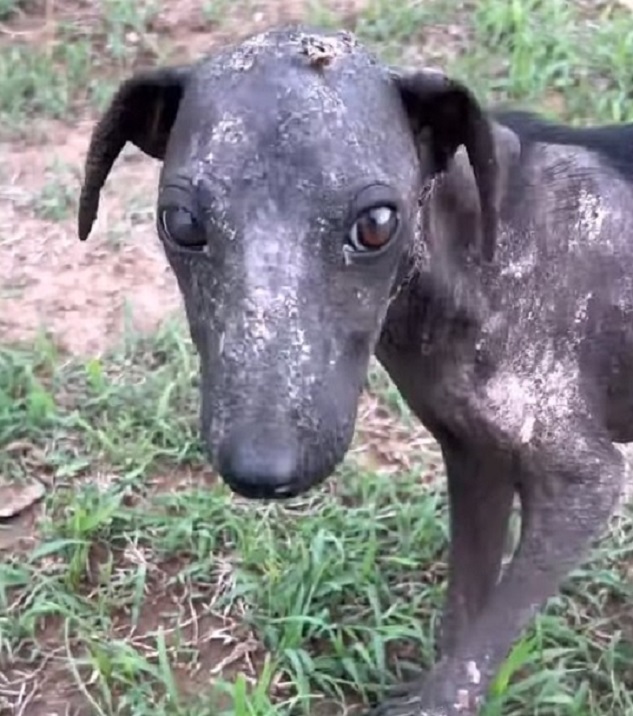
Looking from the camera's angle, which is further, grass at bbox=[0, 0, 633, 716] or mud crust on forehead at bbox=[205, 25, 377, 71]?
grass at bbox=[0, 0, 633, 716]

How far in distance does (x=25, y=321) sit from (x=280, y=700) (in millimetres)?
→ 1427

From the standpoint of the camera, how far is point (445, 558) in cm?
336

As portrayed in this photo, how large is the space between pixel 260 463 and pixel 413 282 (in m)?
0.58

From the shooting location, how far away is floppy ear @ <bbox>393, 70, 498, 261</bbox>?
2156mm

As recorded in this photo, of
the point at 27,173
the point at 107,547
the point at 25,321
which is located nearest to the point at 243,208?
the point at 107,547

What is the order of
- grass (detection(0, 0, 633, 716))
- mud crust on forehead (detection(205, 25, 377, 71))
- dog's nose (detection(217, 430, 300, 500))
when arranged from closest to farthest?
dog's nose (detection(217, 430, 300, 500))
mud crust on forehead (detection(205, 25, 377, 71))
grass (detection(0, 0, 633, 716))

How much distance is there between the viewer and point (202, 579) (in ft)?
10.9

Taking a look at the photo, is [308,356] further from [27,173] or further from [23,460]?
[27,173]

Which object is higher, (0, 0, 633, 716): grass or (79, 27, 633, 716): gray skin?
(79, 27, 633, 716): gray skin

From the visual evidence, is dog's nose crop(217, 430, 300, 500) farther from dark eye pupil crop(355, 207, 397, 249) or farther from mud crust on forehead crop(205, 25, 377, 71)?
mud crust on forehead crop(205, 25, 377, 71)

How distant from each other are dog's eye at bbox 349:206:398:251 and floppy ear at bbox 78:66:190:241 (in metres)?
0.36

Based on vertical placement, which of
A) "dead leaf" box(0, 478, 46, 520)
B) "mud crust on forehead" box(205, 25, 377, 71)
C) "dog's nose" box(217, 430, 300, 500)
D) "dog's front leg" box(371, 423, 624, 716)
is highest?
"mud crust on forehead" box(205, 25, 377, 71)

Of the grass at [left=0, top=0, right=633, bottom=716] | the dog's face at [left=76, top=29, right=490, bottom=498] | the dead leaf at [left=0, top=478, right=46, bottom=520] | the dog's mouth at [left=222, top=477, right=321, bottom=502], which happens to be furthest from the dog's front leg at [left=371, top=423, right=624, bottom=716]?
the dead leaf at [left=0, top=478, right=46, bottom=520]

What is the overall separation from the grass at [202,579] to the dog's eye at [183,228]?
1113mm
